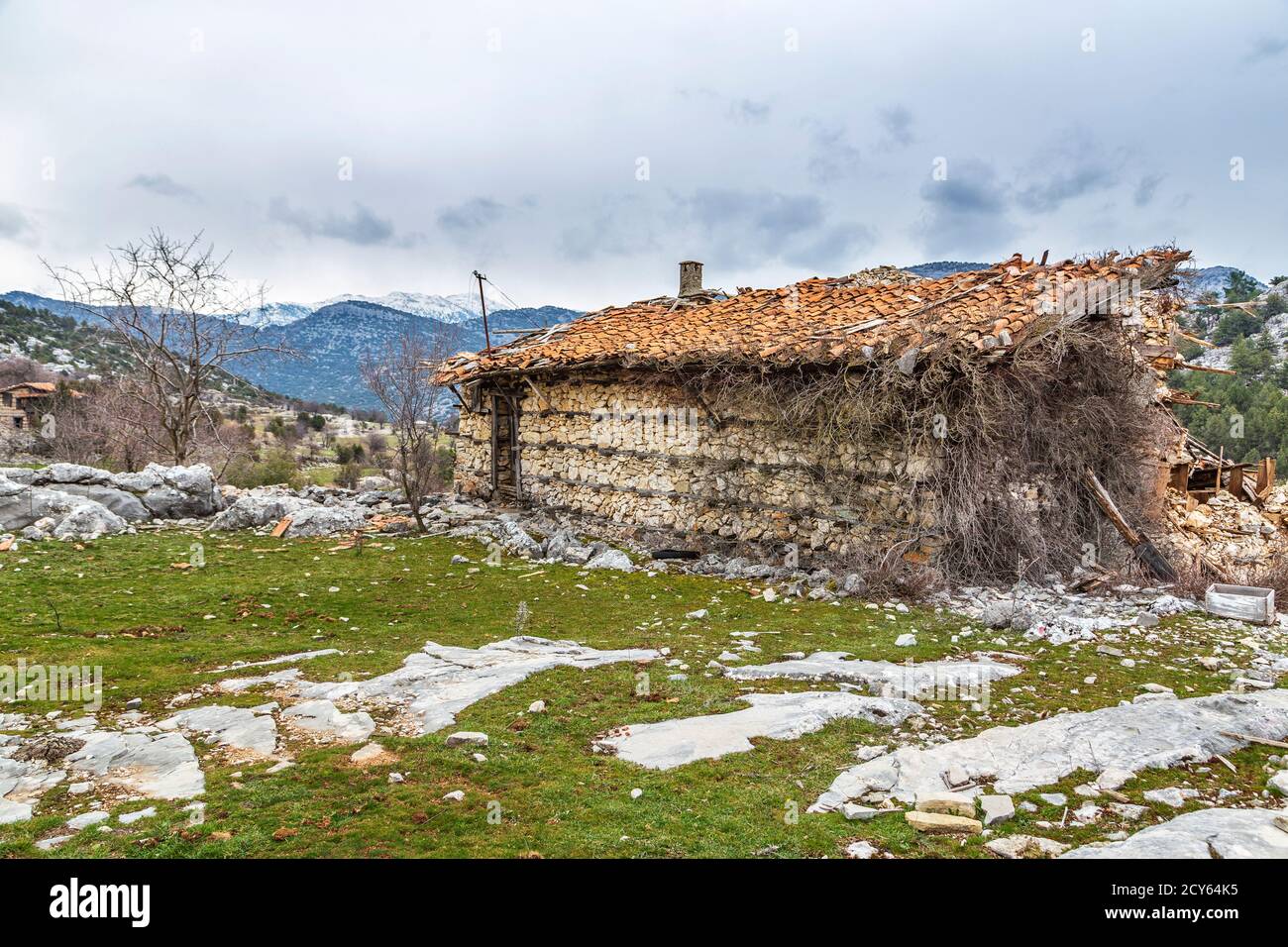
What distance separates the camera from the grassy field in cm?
369

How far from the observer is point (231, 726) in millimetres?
5098

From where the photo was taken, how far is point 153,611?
829cm

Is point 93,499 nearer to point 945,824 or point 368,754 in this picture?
point 368,754

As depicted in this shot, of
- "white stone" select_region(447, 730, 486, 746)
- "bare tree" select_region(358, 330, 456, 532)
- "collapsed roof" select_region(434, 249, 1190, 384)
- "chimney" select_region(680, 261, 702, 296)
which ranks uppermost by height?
"chimney" select_region(680, 261, 702, 296)

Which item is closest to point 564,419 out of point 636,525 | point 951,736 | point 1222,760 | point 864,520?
point 636,525

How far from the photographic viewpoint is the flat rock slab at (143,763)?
4180 millimetres

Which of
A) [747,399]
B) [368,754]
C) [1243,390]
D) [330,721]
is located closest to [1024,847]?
Answer: [368,754]

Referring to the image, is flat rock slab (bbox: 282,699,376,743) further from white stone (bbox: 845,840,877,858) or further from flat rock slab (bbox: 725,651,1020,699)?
white stone (bbox: 845,840,877,858)

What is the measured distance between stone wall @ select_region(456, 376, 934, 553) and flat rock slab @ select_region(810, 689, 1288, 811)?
5099mm

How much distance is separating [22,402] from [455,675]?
111 feet

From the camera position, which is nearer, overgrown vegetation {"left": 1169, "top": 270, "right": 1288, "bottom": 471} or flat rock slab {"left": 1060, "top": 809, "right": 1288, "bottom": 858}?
flat rock slab {"left": 1060, "top": 809, "right": 1288, "bottom": 858}

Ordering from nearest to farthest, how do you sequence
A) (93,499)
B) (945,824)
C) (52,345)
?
1. (945,824)
2. (93,499)
3. (52,345)

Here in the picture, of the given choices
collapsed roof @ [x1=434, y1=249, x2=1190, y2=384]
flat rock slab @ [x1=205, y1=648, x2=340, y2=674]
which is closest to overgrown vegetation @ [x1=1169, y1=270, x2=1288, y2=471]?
collapsed roof @ [x1=434, y1=249, x2=1190, y2=384]

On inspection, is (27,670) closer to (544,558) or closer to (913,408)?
(544,558)
